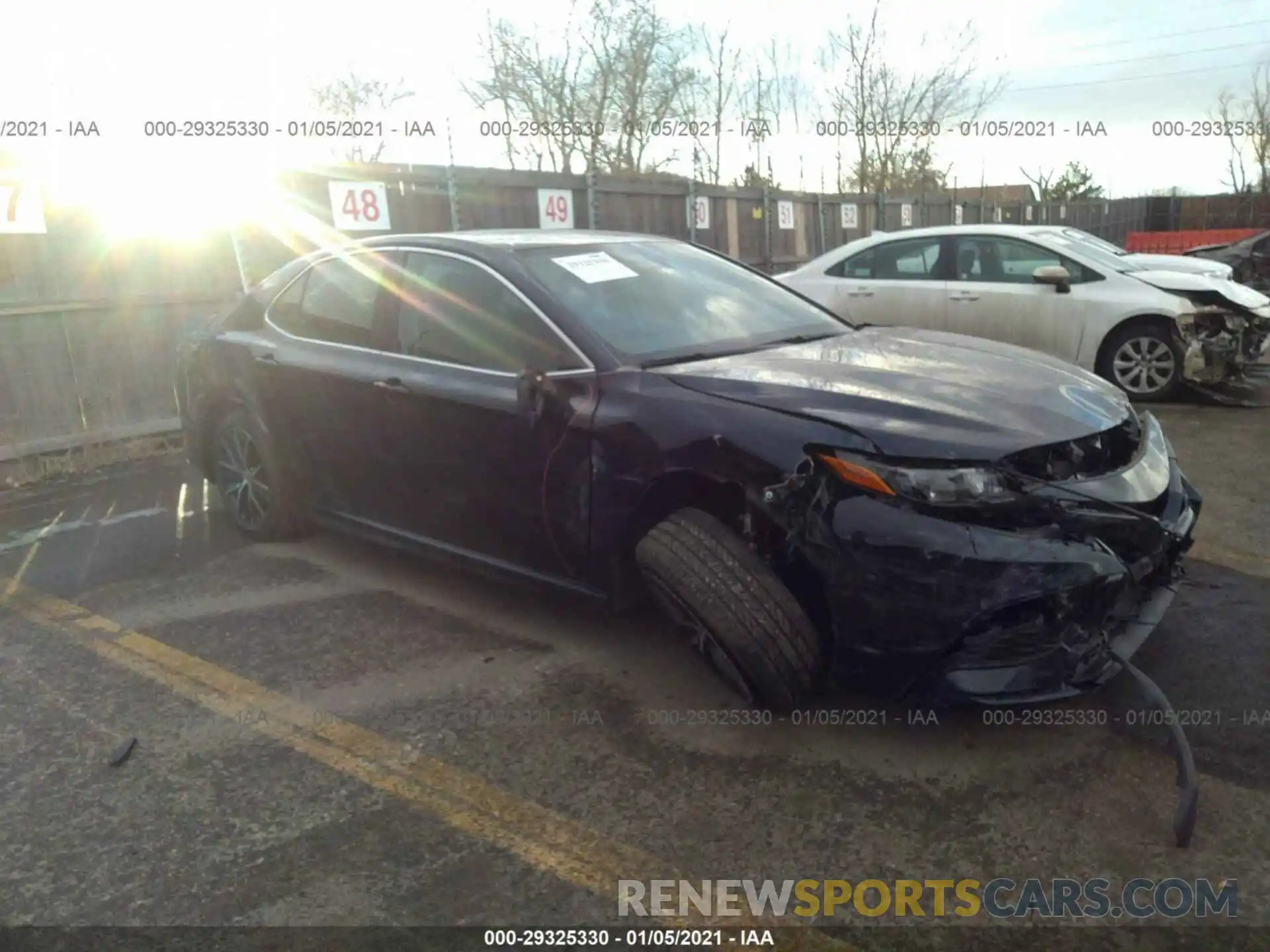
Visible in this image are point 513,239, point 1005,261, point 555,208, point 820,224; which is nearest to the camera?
point 513,239

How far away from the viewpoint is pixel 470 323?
3.91 meters

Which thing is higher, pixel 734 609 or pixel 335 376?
pixel 335 376

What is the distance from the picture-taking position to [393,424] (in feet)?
13.5

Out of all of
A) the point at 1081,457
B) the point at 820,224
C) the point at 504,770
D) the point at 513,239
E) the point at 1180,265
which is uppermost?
the point at 820,224

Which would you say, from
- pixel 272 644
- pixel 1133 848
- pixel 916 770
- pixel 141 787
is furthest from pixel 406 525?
pixel 1133 848

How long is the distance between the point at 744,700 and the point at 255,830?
4.95ft

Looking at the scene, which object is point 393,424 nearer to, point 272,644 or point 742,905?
point 272,644

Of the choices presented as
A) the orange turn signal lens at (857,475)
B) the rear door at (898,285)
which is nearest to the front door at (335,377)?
the orange turn signal lens at (857,475)

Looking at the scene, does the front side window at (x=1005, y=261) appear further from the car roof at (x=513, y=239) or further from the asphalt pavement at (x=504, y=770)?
the car roof at (x=513, y=239)

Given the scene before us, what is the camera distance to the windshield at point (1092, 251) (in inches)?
321

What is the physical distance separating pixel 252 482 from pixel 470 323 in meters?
1.90

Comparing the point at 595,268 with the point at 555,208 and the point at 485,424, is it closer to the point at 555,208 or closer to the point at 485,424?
the point at 485,424

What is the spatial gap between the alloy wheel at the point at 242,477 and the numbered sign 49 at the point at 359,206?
3913 mm

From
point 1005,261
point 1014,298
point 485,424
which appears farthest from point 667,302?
point 1005,261
